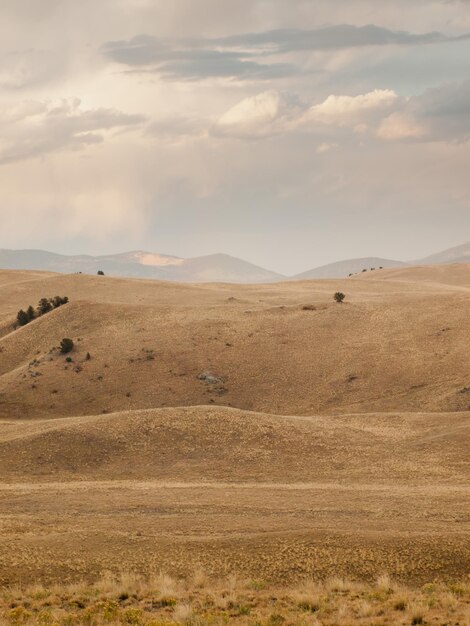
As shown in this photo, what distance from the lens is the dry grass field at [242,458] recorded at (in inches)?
781

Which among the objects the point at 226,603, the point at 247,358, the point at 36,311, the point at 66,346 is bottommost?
the point at 226,603

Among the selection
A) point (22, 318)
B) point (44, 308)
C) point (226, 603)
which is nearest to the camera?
point (226, 603)

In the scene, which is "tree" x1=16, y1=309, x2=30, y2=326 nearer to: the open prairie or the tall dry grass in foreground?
the open prairie

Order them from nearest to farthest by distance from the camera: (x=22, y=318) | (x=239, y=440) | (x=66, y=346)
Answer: (x=239, y=440), (x=66, y=346), (x=22, y=318)

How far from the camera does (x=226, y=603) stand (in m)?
18.4

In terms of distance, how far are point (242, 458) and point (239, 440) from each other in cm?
231

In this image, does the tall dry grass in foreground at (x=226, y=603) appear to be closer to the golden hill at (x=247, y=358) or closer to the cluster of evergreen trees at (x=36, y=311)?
the golden hill at (x=247, y=358)

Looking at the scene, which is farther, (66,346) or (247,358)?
(66,346)

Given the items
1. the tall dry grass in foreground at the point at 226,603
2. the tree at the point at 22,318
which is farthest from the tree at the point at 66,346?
the tall dry grass in foreground at the point at 226,603

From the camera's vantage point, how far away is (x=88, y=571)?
68.2 ft

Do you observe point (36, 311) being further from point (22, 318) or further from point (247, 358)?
point (247, 358)

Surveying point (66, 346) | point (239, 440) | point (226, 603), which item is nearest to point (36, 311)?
point (66, 346)

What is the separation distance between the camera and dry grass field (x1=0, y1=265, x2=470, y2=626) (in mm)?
19844

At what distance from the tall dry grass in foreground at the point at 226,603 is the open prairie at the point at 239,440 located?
1.04 meters
